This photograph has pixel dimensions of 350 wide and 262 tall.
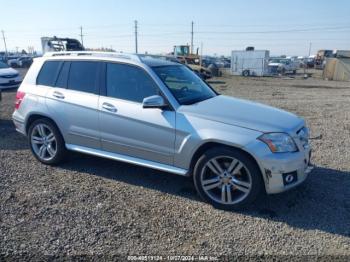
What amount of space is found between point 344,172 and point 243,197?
2.24m

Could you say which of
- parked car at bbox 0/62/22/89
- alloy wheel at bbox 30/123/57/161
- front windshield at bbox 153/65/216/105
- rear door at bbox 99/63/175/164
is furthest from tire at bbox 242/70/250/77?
rear door at bbox 99/63/175/164

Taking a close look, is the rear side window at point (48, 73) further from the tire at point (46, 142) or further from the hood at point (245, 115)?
the hood at point (245, 115)

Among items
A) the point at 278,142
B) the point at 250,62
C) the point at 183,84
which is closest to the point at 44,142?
the point at 183,84

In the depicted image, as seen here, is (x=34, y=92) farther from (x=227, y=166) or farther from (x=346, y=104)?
(x=346, y=104)

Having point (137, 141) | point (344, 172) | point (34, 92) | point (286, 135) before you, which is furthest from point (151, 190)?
point (344, 172)

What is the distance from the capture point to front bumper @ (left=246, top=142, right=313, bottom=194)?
3.64m

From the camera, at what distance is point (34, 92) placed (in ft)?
17.1

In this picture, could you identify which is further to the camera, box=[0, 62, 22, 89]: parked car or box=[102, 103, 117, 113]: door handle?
box=[0, 62, 22, 89]: parked car

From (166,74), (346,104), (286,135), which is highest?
(166,74)

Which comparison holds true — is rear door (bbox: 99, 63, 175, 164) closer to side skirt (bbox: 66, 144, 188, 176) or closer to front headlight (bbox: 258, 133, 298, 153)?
side skirt (bbox: 66, 144, 188, 176)

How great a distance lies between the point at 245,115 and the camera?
403 centimetres

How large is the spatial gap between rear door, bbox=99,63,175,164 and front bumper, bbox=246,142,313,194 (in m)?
1.08

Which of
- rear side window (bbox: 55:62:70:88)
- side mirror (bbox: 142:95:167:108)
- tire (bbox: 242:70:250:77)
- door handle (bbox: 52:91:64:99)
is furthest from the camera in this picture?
tire (bbox: 242:70:250:77)

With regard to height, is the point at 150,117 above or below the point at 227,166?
above
